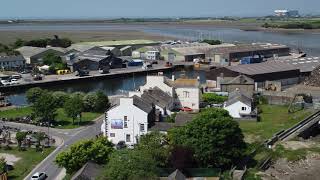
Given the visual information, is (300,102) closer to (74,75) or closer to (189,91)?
(189,91)

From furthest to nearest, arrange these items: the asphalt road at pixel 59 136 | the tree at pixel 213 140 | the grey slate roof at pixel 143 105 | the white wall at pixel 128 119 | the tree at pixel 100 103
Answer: the tree at pixel 100 103 < the grey slate roof at pixel 143 105 < the white wall at pixel 128 119 < the asphalt road at pixel 59 136 < the tree at pixel 213 140

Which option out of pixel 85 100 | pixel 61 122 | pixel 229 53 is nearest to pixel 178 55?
Answer: pixel 229 53

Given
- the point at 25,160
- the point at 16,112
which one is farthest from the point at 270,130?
the point at 16,112

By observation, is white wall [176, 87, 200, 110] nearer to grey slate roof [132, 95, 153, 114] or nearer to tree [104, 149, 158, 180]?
grey slate roof [132, 95, 153, 114]

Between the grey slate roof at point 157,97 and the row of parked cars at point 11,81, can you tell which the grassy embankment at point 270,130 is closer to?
the grey slate roof at point 157,97

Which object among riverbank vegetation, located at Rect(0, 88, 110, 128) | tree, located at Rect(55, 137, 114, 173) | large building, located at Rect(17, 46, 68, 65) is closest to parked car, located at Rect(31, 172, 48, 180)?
Result: tree, located at Rect(55, 137, 114, 173)

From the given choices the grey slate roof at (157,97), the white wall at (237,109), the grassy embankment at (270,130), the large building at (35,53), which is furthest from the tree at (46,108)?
the large building at (35,53)
